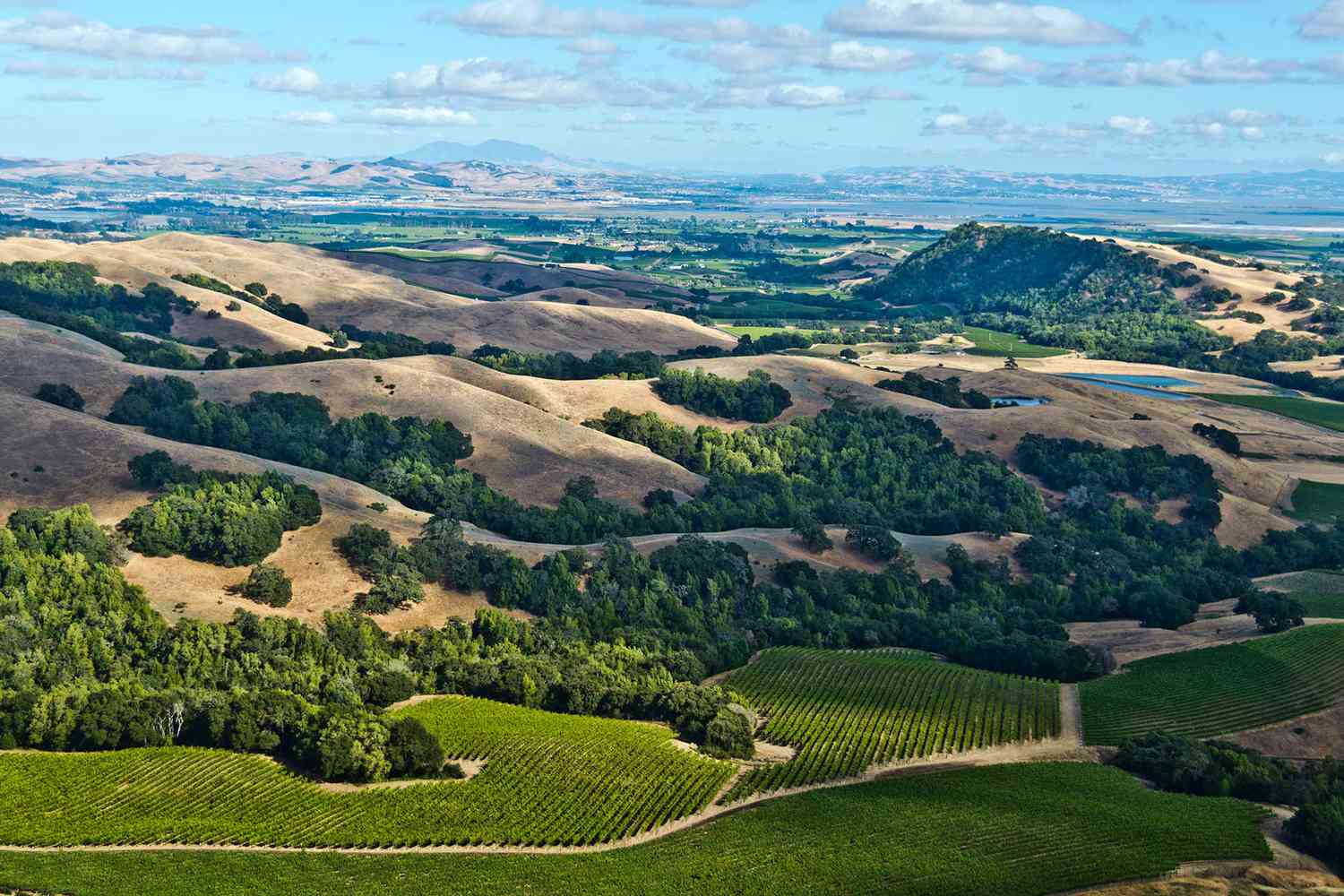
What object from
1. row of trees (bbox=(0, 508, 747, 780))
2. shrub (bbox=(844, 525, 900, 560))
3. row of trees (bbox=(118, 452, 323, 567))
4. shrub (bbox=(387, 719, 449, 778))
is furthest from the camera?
shrub (bbox=(844, 525, 900, 560))

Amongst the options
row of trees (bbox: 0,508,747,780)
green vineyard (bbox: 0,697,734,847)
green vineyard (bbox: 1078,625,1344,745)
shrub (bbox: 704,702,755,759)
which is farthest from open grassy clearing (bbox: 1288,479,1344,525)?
green vineyard (bbox: 0,697,734,847)

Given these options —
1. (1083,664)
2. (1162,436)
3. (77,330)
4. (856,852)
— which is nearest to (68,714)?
(856,852)

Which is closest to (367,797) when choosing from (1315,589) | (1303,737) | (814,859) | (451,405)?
(814,859)

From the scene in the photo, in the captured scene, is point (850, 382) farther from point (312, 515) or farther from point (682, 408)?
point (312, 515)

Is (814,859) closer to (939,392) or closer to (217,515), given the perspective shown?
(217,515)

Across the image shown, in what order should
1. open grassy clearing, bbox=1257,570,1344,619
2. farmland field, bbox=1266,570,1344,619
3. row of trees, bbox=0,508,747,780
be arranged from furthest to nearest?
open grassy clearing, bbox=1257,570,1344,619, farmland field, bbox=1266,570,1344,619, row of trees, bbox=0,508,747,780

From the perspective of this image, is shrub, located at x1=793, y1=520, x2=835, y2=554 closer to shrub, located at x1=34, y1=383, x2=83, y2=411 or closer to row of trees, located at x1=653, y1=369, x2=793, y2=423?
row of trees, located at x1=653, y1=369, x2=793, y2=423
